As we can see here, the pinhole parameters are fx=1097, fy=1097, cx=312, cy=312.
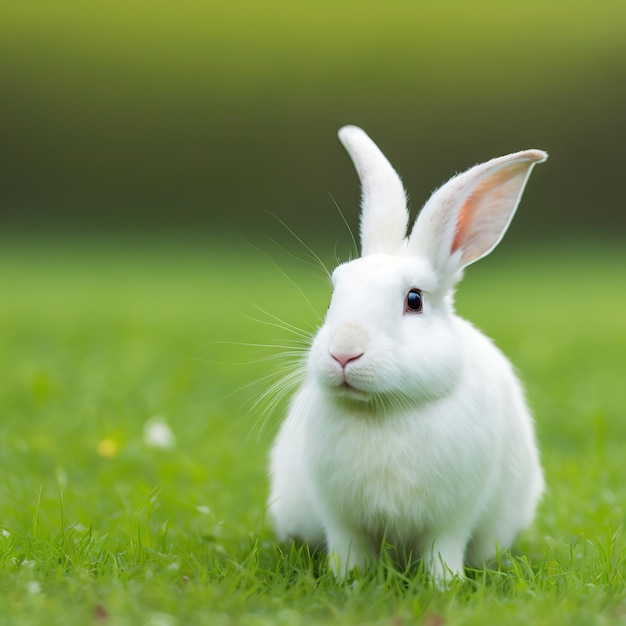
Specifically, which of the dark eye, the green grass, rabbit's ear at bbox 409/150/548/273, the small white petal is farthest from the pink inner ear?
the small white petal

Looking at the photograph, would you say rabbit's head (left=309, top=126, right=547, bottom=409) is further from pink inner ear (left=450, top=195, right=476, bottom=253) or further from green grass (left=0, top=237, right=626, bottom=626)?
green grass (left=0, top=237, right=626, bottom=626)

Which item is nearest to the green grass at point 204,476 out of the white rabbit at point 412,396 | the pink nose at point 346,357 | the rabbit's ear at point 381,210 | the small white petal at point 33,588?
the small white petal at point 33,588

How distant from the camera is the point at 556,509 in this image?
15.1 feet

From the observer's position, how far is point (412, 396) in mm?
3375

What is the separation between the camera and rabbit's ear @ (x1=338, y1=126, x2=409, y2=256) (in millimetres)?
3803

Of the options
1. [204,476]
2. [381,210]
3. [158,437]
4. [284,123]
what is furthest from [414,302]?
[284,123]

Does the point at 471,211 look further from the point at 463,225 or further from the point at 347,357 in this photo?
the point at 347,357

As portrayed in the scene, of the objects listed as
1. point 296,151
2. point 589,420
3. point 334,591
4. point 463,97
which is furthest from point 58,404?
point 463,97

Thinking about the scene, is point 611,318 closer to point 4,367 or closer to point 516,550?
point 4,367

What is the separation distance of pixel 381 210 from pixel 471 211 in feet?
1.04

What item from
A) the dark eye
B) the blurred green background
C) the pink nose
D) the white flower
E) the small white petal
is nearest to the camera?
the small white petal

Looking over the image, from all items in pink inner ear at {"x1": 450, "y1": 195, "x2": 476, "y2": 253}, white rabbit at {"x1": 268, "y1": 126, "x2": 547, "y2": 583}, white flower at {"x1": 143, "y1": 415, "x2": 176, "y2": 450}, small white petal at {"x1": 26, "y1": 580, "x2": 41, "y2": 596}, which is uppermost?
pink inner ear at {"x1": 450, "y1": 195, "x2": 476, "y2": 253}

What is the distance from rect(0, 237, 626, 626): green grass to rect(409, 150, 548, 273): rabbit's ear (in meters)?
0.67

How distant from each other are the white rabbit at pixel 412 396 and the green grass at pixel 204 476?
7.7 inches
